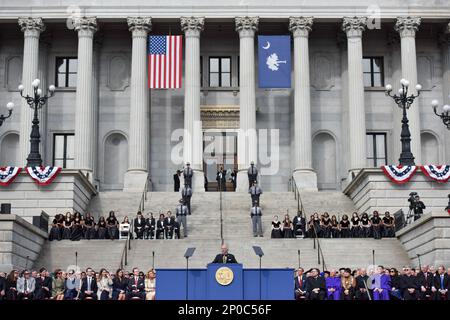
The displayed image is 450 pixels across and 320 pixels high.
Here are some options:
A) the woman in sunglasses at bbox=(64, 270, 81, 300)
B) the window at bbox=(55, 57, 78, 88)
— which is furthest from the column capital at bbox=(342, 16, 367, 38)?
the woman in sunglasses at bbox=(64, 270, 81, 300)

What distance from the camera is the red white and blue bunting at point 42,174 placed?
41.9 m

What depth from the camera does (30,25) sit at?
2105 inches

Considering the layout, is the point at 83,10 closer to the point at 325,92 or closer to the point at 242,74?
the point at 242,74

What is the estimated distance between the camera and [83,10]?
53469 millimetres

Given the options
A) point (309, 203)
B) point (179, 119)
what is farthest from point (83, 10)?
point (309, 203)

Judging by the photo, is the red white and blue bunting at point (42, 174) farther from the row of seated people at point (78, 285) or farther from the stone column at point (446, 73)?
the stone column at point (446, 73)

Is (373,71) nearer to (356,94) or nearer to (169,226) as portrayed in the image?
(356,94)

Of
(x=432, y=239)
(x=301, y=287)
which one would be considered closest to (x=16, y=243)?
(x=301, y=287)

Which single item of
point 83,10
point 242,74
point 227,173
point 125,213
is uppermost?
point 83,10

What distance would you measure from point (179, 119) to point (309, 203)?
12.2 metres

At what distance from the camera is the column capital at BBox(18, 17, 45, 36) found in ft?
175

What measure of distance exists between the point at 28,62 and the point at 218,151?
11.6 metres

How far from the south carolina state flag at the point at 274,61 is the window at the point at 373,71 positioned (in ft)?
23.1

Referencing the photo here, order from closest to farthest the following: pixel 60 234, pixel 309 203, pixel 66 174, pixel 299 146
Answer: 1. pixel 60 234
2. pixel 66 174
3. pixel 309 203
4. pixel 299 146
